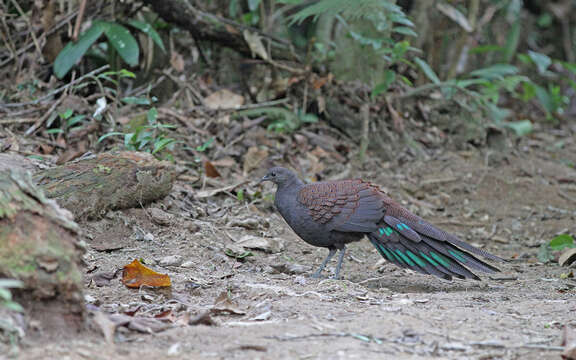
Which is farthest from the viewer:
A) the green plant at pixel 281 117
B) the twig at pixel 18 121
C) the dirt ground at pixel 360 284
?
the green plant at pixel 281 117

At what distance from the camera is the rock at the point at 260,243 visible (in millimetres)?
4895

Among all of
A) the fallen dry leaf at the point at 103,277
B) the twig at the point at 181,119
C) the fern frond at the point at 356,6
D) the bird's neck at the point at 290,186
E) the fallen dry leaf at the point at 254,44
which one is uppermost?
the fern frond at the point at 356,6

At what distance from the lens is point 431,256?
4.39m

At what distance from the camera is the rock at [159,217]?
4754mm

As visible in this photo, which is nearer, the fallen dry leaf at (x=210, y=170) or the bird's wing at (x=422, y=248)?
the bird's wing at (x=422, y=248)

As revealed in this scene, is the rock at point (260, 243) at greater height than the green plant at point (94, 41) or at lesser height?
lesser

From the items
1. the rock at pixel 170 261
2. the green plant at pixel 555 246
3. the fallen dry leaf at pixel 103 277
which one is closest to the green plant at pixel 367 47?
the green plant at pixel 555 246

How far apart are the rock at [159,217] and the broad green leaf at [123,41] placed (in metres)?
1.91

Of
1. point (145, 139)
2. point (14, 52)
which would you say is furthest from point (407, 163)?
point (14, 52)

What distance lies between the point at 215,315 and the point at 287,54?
4879 mm

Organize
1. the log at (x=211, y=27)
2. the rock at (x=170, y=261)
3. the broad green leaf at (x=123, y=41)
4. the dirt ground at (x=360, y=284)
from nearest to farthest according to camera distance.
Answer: the dirt ground at (x=360, y=284)
the rock at (x=170, y=261)
the broad green leaf at (x=123, y=41)
the log at (x=211, y=27)

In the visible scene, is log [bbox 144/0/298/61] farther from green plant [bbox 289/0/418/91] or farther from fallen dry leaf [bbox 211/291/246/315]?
fallen dry leaf [bbox 211/291/246/315]

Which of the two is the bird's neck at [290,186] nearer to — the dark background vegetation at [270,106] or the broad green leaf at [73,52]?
the dark background vegetation at [270,106]

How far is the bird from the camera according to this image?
4367 millimetres
